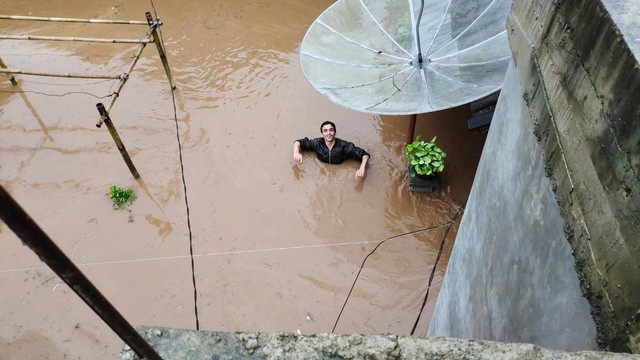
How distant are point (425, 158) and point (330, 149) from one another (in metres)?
1.55

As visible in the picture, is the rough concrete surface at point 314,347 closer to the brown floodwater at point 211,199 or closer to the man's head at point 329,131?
the brown floodwater at point 211,199

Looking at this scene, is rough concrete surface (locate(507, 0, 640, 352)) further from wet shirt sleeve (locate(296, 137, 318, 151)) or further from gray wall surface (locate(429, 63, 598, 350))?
wet shirt sleeve (locate(296, 137, 318, 151))

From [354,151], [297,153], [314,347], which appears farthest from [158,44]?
[314,347]

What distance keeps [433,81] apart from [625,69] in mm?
4896

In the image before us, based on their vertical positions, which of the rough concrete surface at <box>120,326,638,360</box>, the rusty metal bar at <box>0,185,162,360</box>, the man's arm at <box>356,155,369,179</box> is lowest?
the rough concrete surface at <box>120,326,638,360</box>

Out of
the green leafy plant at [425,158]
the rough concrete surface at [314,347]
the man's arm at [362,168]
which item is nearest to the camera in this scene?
the rough concrete surface at [314,347]

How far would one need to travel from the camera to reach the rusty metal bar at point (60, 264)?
33.8 inches

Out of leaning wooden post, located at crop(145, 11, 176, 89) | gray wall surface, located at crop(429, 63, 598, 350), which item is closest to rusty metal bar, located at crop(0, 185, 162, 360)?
gray wall surface, located at crop(429, 63, 598, 350)

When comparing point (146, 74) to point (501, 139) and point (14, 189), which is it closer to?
point (14, 189)

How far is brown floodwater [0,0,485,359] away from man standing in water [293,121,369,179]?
172 mm

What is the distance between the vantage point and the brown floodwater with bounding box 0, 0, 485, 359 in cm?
625

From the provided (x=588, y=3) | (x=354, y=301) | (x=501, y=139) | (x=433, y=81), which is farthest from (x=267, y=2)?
(x=588, y=3)

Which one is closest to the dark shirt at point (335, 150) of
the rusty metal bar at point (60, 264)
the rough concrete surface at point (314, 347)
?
the rough concrete surface at point (314, 347)

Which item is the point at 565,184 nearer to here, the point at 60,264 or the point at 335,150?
the point at 60,264
